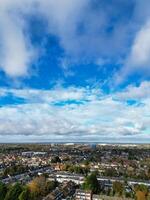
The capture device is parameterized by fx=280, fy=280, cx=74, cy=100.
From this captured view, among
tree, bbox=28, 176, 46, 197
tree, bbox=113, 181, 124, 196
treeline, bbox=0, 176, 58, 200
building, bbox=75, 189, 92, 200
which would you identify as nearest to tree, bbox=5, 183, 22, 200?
treeline, bbox=0, 176, 58, 200

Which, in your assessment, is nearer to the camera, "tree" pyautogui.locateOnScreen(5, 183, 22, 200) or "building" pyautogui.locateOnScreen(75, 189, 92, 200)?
"tree" pyautogui.locateOnScreen(5, 183, 22, 200)

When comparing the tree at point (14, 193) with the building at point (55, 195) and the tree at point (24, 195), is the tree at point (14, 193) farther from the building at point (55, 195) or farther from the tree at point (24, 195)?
the building at point (55, 195)

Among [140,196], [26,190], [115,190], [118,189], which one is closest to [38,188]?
[26,190]

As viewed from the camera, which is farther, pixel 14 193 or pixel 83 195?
pixel 83 195

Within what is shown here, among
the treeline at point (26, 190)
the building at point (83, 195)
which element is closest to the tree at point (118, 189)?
the building at point (83, 195)

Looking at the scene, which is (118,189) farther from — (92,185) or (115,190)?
(92,185)

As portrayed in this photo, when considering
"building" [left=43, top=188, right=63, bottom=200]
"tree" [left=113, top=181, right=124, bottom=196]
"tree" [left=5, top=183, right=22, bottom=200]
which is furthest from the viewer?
"tree" [left=113, top=181, right=124, bottom=196]

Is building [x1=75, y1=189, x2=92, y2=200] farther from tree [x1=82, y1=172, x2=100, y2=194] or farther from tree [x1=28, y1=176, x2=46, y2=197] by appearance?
tree [x1=28, y1=176, x2=46, y2=197]

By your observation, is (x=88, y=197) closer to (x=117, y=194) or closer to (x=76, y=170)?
(x=117, y=194)

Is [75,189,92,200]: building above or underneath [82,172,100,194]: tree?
underneath
